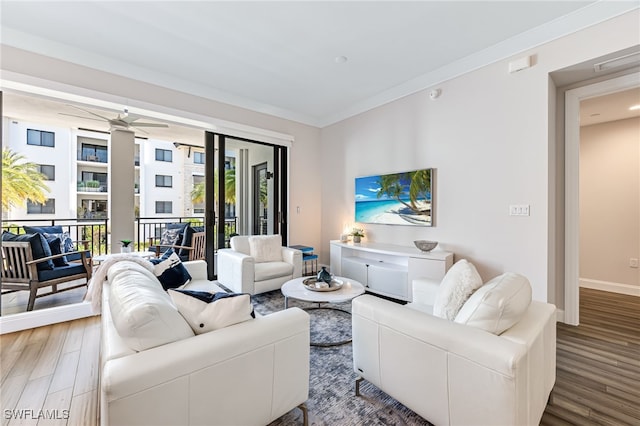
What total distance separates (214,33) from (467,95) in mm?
2855

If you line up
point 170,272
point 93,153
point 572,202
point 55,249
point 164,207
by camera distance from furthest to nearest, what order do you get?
point 164,207, point 93,153, point 55,249, point 572,202, point 170,272

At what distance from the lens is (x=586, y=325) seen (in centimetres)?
276

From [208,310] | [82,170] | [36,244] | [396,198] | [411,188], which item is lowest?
[208,310]

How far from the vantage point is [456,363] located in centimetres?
118

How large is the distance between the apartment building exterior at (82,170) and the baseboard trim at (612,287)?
9543 mm

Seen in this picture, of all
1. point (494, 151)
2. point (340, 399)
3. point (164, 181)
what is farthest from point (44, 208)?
point (494, 151)

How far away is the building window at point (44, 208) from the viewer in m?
8.64

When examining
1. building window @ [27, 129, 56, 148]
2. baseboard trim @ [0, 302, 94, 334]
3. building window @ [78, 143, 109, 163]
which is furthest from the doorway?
building window @ [27, 129, 56, 148]

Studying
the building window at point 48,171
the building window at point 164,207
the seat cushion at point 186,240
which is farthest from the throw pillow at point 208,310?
the building window at point 164,207

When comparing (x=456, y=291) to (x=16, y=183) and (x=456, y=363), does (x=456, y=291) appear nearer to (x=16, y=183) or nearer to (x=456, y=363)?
(x=456, y=363)

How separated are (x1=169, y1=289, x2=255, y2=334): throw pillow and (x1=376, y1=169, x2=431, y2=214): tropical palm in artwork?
2887 mm

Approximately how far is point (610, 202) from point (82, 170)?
13.9 metres

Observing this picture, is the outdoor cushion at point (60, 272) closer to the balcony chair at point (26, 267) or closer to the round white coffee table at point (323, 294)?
the balcony chair at point (26, 267)

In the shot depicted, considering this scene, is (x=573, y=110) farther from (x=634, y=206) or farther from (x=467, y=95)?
(x=634, y=206)
